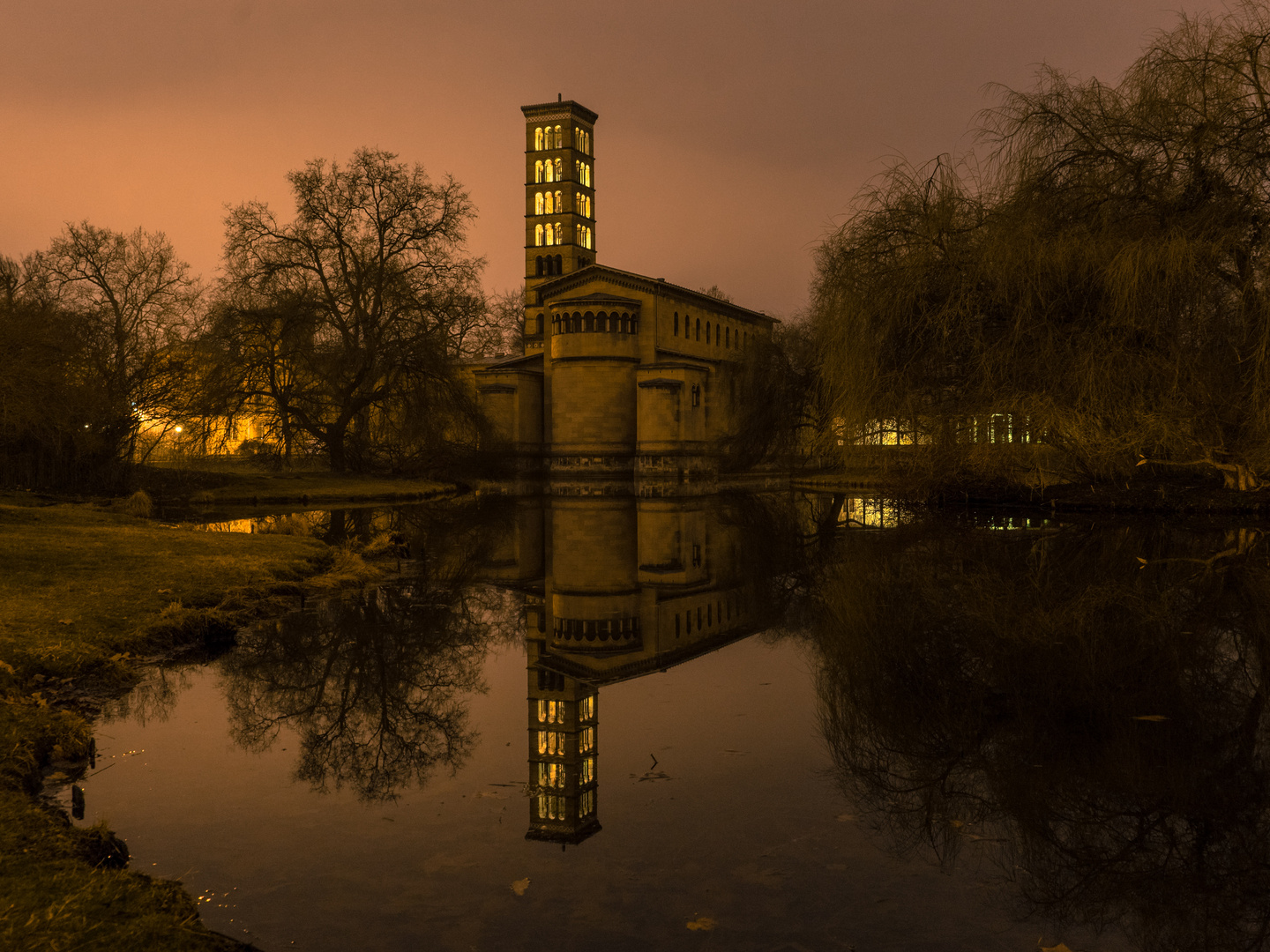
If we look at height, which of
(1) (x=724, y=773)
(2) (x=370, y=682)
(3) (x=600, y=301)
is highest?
(3) (x=600, y=301)

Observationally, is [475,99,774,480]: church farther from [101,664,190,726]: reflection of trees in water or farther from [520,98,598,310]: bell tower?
[101,664,190,726]: reflection of trees in water

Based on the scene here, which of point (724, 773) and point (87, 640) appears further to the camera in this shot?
point (87, 640)

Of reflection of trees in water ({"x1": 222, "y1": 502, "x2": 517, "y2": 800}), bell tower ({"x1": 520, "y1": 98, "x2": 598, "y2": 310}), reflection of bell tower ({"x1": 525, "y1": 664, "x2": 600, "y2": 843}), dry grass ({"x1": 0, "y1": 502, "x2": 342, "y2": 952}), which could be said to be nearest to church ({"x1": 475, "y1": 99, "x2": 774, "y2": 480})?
bell tower ({"x1": 520, "y1": 98, "x2": 598, "y2": 310})

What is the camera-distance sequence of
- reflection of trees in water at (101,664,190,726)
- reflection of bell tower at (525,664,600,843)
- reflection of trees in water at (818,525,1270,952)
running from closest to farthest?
reflection of trees in water at (818,525,1270,952) < reflection of bell tower at (525,664,600,843) < reflection of trees in water at (101,664,190,726)

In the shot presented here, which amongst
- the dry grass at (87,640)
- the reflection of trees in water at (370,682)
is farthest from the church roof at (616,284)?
the reflection of trees in water at (370,682)

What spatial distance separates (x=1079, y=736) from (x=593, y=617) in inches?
261

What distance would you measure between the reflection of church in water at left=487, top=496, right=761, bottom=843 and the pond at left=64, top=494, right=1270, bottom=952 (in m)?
0.06

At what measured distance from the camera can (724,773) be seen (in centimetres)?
637

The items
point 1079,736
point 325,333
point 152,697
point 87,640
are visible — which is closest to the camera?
point 1079,736

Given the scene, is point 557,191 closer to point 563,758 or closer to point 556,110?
point 556,110

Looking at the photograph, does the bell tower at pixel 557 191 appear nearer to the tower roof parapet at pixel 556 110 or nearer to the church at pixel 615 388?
the tower roof parapet at pixel 556 110

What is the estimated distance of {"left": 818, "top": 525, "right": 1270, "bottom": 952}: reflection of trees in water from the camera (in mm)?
4645

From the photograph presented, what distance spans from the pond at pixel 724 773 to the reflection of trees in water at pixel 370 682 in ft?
0.13

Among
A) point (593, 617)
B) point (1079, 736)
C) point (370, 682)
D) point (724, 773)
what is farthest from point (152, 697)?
point (1079, 736)
